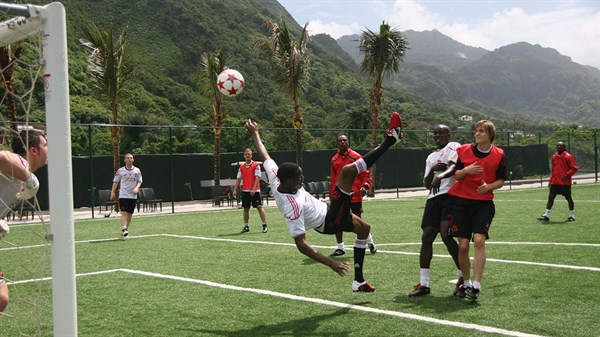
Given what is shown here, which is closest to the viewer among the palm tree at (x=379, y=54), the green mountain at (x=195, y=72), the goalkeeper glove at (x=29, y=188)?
the goalkeeper glove at (x=29, y=188)

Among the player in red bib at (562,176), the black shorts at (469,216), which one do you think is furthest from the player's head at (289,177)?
the player in red bib at (562,176)

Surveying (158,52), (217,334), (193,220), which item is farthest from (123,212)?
(158,52)

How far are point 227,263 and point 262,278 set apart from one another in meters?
1.55

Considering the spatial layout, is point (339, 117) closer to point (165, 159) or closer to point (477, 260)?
point (165, 159)

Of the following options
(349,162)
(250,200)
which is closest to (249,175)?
(250,200)

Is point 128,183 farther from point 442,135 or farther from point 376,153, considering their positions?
point 376,153

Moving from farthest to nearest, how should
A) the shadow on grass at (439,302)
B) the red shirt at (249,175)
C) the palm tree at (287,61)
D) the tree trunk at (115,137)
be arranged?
1. the palm tree at (287,61)
2. the tree trunk at (115,137)
3. the red shirt at (249,175)
4. the shadow on grass at (439,302)

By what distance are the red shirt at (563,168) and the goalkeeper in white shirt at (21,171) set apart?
45.5ft

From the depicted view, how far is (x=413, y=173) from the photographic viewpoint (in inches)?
1438

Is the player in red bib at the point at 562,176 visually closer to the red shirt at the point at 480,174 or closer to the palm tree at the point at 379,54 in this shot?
the red shirt at the point at 480,174

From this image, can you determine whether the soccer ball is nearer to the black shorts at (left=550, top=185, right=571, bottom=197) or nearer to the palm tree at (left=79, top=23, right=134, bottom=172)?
the black shorts at (left=550, top=185, right=571, bottom=197)

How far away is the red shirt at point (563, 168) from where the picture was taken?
50.4 ft

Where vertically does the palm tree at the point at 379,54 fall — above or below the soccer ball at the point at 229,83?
above

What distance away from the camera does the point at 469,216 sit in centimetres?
672
